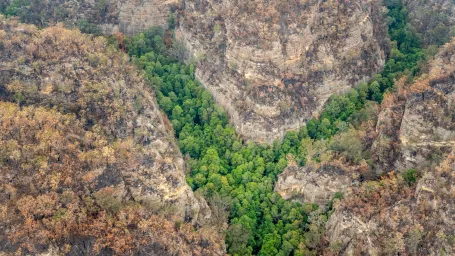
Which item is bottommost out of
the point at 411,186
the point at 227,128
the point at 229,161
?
the point at 229,161

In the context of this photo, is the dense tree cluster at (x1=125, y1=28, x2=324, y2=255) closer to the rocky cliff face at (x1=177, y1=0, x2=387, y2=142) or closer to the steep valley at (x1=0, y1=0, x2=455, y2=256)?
the steep valley at (x1=0, y1=0, x2=455, y2=256)

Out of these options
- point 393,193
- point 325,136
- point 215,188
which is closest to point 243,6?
point 325,136

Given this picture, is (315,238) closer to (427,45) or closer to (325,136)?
(325,136)

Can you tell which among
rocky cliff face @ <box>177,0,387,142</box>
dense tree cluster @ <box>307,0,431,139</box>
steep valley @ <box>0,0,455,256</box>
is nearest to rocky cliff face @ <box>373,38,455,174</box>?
steep valley @ <box>0,0,455,256</box>

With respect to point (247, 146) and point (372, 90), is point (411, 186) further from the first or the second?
point (247, 146)

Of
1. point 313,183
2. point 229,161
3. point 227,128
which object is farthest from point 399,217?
point 227,128

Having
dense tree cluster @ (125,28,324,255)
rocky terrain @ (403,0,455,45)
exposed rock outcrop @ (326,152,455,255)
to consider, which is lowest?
dense tree cluster @ (125,28,324,255)

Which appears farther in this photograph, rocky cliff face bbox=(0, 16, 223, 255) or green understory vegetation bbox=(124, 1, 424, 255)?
green understory vegetation bbox=(124, 1, 424, 255)
